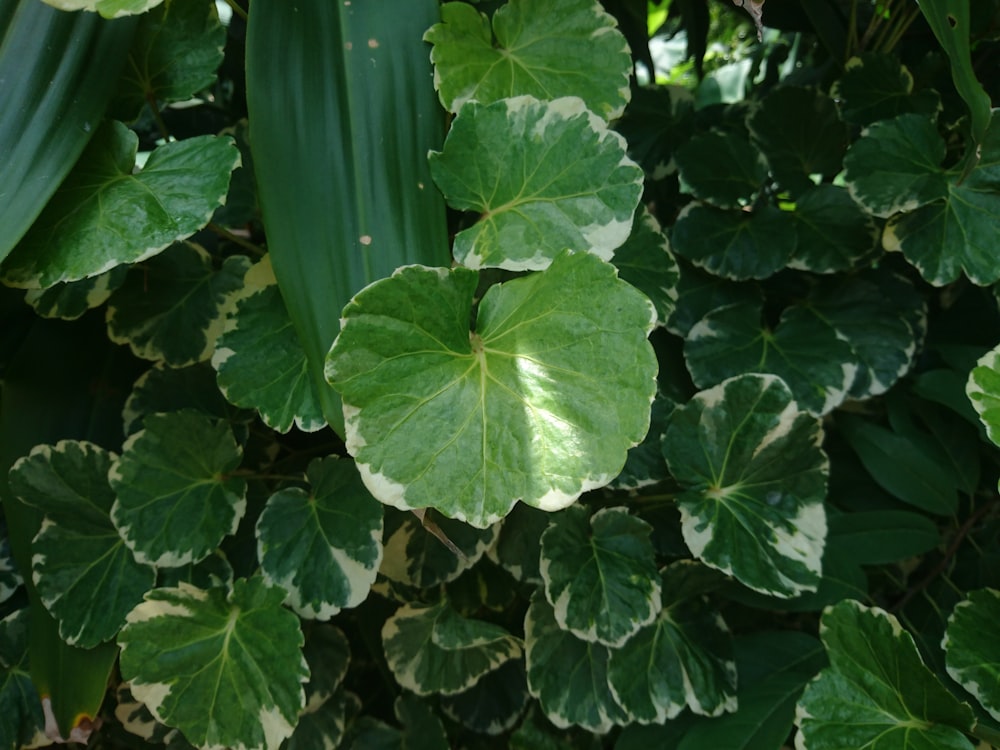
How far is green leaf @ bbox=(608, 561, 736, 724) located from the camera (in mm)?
687

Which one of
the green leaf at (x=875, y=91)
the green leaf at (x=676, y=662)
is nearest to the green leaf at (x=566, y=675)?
the green leaf at (x=676, y=662)

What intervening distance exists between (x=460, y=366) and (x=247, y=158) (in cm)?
41

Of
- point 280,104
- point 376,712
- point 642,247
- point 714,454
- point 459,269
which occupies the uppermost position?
point 280,104

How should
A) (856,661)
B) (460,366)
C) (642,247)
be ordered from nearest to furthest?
1. (460,366)
2. (856,661)
3. (642,247)

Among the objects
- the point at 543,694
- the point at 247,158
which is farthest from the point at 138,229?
the point at 543,694

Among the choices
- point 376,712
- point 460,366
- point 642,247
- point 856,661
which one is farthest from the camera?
point 376,712

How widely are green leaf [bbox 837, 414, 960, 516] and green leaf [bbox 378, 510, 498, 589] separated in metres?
0.47

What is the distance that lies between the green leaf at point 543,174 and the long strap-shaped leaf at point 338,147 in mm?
28

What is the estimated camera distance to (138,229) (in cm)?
52

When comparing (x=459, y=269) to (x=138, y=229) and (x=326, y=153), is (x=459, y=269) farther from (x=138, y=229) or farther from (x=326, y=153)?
(x=138, y=229)

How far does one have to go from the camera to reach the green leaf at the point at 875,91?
81cm

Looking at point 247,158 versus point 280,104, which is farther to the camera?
point 247,158

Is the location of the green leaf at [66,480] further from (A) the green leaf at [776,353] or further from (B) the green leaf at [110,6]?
(A) the green leaf at [776,353]

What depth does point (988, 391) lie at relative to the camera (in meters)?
0.58
